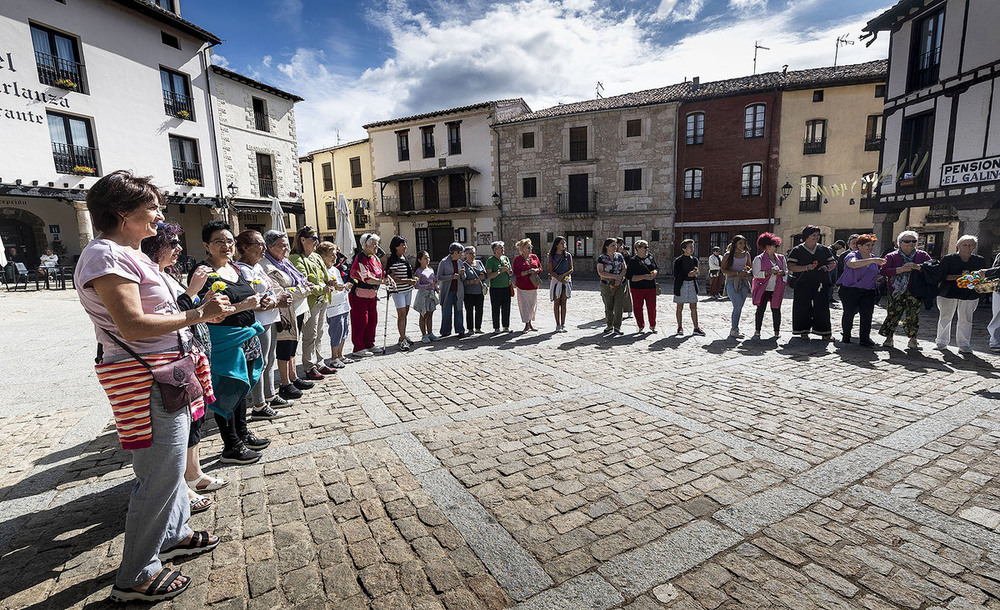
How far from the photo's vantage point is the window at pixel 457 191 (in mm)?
30328

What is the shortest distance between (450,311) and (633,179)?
2083 cm

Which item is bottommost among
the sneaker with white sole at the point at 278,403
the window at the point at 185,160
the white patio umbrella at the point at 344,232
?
the sneaker with white sole at the point at 278,403

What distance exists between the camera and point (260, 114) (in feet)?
78.0

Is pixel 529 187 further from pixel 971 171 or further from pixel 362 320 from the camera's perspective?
pixel 362 320

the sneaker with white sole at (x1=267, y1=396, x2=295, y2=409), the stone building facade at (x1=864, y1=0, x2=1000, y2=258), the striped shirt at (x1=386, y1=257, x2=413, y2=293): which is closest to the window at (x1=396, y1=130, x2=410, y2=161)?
the stone building facade at (x1=864, y1=0, x2=1000, y2=258)

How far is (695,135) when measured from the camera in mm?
Result: 24547

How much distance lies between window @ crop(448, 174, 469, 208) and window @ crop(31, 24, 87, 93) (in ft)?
60.5

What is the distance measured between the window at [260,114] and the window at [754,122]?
83.5ft

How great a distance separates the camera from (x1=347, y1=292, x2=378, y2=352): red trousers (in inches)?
286

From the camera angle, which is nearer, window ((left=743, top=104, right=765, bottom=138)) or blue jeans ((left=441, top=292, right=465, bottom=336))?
blue jeans ((left=441, top=292, right=465, bottom=336))

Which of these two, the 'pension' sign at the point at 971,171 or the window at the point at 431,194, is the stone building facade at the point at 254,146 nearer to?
the window at the point at 431,194

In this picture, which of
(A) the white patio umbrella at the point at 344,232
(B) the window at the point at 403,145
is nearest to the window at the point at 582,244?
(B) the window at the point at 403,145

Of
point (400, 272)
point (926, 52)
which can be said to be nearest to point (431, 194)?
point (400, 272)

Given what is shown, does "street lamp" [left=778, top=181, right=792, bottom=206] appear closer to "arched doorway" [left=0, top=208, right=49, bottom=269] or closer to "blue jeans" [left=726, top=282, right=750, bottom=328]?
"blue jeans" [left=726, top=282, right=750, bottom=328]
